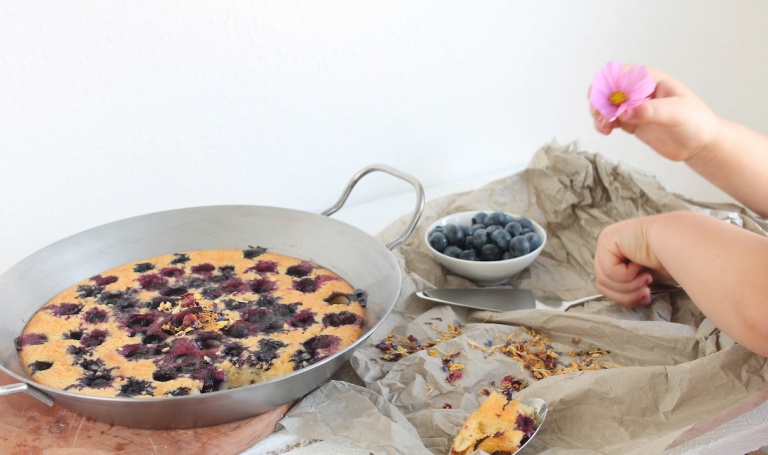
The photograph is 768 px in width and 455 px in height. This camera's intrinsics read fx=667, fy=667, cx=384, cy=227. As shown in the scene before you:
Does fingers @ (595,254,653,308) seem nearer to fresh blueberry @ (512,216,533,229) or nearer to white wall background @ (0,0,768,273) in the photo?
fresh blueberry @ (512,216,533,229)

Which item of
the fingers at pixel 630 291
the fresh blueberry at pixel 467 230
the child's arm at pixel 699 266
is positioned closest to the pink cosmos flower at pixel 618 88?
the child's arm at pixel 699 266

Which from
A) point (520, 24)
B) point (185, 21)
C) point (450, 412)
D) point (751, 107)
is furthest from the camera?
point (751, 107)

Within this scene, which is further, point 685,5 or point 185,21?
point 685,5

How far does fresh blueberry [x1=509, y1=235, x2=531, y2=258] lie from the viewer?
1.24 meters

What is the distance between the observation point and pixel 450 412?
85 centimetres

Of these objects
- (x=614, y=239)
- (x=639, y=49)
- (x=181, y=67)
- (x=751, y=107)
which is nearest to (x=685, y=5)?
(x=639, y=49)

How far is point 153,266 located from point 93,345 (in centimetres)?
23

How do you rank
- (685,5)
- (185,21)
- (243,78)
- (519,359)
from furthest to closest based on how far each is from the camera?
1. (685,5)
2. (243,78)
3. (185,21)
4. (519,359)

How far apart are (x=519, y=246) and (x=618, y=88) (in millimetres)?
358

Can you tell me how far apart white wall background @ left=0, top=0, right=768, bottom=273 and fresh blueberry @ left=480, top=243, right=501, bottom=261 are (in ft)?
1.05

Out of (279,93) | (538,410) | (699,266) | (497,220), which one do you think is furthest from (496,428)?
(279,93)

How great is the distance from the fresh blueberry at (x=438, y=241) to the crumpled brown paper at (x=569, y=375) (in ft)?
0.12

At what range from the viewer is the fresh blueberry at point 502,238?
4.10 ft

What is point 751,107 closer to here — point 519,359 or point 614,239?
point 614,239
